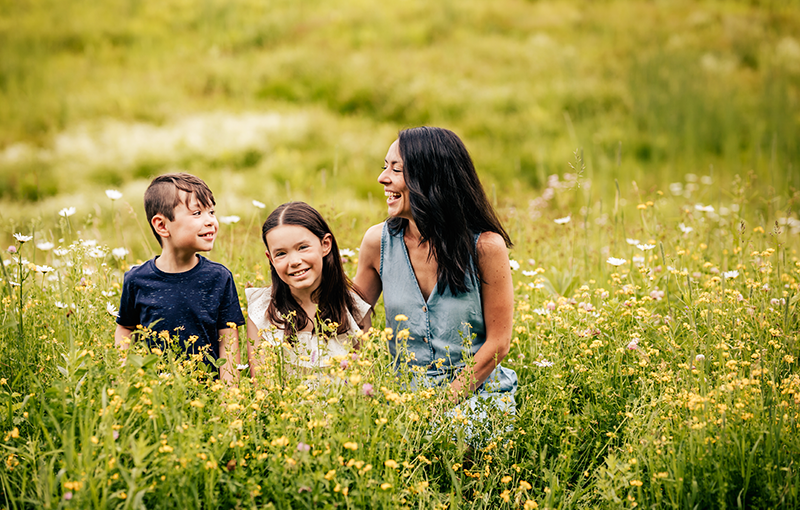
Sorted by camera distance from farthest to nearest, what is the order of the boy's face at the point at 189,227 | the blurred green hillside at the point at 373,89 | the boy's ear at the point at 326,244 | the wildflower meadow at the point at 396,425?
the blurred green hillside at the point at 373,89, the boy's ear at the point at 326,244, the boy's face at the point at 189,227, the wildflower meadow at the point at 396,425

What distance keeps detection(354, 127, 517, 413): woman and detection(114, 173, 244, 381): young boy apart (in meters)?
0.83

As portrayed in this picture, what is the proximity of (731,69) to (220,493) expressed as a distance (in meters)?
11.9

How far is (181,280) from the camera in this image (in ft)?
8.80

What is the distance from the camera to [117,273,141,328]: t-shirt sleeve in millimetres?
2648

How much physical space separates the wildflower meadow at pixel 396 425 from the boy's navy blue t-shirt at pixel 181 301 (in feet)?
0.63

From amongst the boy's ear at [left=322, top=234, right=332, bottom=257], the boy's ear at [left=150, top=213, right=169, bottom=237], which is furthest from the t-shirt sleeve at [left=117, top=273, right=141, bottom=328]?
the boy's ear at [left=322, top=234, right=332, bottom=257]

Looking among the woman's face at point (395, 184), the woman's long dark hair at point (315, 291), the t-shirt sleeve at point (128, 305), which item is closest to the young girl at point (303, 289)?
the woman's long dark hair at point (315, 291)

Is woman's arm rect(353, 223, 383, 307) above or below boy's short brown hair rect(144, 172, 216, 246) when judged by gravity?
below

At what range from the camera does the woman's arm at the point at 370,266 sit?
290cm

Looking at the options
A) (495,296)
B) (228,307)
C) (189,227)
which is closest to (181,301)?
(228,307)

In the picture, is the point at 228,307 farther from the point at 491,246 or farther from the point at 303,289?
the point at 491,246

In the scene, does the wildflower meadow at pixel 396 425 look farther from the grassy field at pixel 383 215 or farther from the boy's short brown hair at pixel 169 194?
the boy's short brown hair at pixel 169 194

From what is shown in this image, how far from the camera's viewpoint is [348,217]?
570cm

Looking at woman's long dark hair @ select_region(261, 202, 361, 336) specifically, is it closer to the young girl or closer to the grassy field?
the young girl
